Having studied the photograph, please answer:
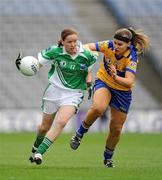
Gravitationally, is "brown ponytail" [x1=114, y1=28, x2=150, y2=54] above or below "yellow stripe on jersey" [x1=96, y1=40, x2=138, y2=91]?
above

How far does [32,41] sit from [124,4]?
4440 mm

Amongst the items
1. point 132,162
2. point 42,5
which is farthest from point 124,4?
point 132,162

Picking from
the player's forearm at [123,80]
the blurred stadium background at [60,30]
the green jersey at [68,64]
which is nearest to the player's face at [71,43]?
the green jersey at [68,64]

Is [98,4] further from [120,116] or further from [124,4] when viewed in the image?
[120,116]

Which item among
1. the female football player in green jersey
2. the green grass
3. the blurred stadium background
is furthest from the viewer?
the blurred stadium background

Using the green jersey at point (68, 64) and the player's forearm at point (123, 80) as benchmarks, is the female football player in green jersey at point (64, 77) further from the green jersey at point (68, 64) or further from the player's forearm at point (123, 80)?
the player's forearm at point (123, 80)

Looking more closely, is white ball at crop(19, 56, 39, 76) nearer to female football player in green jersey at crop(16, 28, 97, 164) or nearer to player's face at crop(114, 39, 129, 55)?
female football player in green jersey at crop(16, 28, 97, 164)

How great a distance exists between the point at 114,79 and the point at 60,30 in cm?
2054

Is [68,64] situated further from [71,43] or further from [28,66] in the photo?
[28,66]

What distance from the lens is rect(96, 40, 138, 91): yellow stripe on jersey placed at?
11.1 metres

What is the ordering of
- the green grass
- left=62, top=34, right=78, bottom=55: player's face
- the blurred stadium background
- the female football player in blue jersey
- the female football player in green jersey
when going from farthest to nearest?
the blurred stadium background, the female football player in green jersey, the female football player in blue jersey, left=62, top=34, right=78, bottom=55: player's face, the green grass

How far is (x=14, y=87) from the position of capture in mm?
29828

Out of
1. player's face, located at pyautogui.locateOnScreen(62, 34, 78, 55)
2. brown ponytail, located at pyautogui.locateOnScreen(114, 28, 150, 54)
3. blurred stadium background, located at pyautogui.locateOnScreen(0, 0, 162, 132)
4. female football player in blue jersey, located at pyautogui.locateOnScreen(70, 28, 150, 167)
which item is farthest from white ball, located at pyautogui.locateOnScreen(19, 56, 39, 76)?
blurred stadium background, located at pyautogui.locateOnScreen(0, 0, 162, 132)

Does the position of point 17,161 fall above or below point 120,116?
below
